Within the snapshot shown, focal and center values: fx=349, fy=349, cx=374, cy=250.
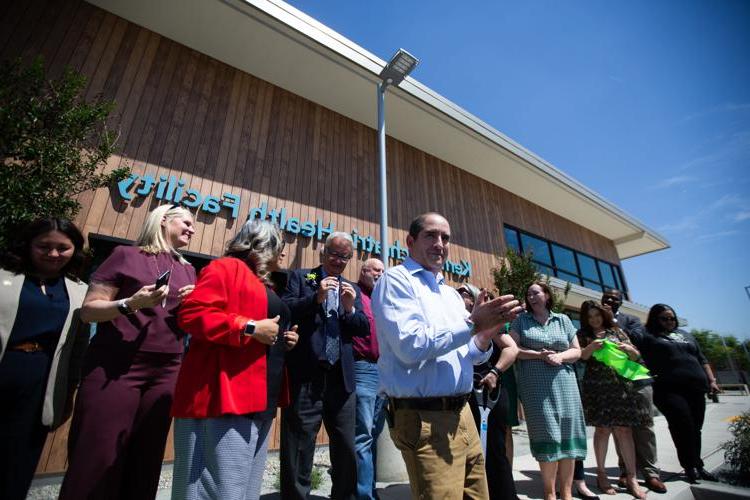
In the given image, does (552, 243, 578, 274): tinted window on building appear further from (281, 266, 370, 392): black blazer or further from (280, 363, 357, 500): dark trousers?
(280, 363, 357, 500): dark trousers

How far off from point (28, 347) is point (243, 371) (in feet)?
4.43

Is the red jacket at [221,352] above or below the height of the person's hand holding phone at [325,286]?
below

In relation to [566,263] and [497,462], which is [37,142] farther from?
[566,263]

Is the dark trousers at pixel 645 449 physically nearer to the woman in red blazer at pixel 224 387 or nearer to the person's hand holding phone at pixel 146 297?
the woman in red blazer at pixel 224 387

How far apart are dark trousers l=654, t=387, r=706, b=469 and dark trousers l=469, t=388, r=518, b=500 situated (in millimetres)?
2356

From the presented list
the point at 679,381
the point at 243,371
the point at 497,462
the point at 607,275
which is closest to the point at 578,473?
the point at 497,462

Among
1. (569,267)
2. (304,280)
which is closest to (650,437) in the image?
(304,280)

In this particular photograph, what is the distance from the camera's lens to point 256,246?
6.37ft

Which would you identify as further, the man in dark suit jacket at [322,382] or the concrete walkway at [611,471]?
the concrete walkway at [611,471]

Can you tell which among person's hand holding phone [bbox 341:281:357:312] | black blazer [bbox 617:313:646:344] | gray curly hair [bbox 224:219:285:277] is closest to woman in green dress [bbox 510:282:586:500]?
person's hand holding phone [bbox 341:281:357:312]

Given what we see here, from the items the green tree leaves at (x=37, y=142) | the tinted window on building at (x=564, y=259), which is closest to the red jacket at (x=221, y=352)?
the green tree leaves at (x=37, y=142)

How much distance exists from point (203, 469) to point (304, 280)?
162 cm

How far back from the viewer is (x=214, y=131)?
19.8ft

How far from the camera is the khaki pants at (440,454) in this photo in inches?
57.6
